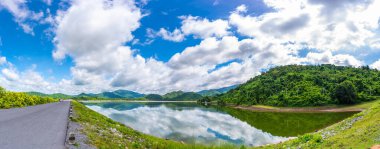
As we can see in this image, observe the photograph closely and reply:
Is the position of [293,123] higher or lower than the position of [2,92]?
lower

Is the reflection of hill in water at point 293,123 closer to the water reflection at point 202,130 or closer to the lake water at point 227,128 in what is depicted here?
the lake water at point 227,128

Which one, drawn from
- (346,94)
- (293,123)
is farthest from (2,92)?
(346,94)

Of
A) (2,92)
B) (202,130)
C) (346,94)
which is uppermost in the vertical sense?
(2,92)

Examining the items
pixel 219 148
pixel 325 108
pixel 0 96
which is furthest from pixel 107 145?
pixel 325 108

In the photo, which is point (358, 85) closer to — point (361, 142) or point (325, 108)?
point (325, 108)

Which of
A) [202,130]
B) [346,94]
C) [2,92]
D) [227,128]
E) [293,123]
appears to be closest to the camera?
[2,92]

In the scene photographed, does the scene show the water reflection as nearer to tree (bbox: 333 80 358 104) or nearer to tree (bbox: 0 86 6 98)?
tree (bbox: 0 86 6 98)

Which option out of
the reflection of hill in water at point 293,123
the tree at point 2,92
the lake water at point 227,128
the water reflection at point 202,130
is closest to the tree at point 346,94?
the reflection of hill in water at point 293,123

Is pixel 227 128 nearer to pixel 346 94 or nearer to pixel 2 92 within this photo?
pixel 2 92

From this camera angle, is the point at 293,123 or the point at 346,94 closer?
the point at 293,123

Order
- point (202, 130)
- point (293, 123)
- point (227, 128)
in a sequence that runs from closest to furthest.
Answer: point (202, 130) < point (227, 128) < point (293, 123)

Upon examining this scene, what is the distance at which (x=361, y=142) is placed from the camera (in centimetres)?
1675

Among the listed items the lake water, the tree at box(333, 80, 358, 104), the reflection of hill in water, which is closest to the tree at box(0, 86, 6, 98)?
the lake water

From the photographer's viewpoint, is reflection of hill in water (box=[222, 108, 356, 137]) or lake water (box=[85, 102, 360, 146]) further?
reflection of hill in water (box=[222, 108, 356, 137])
